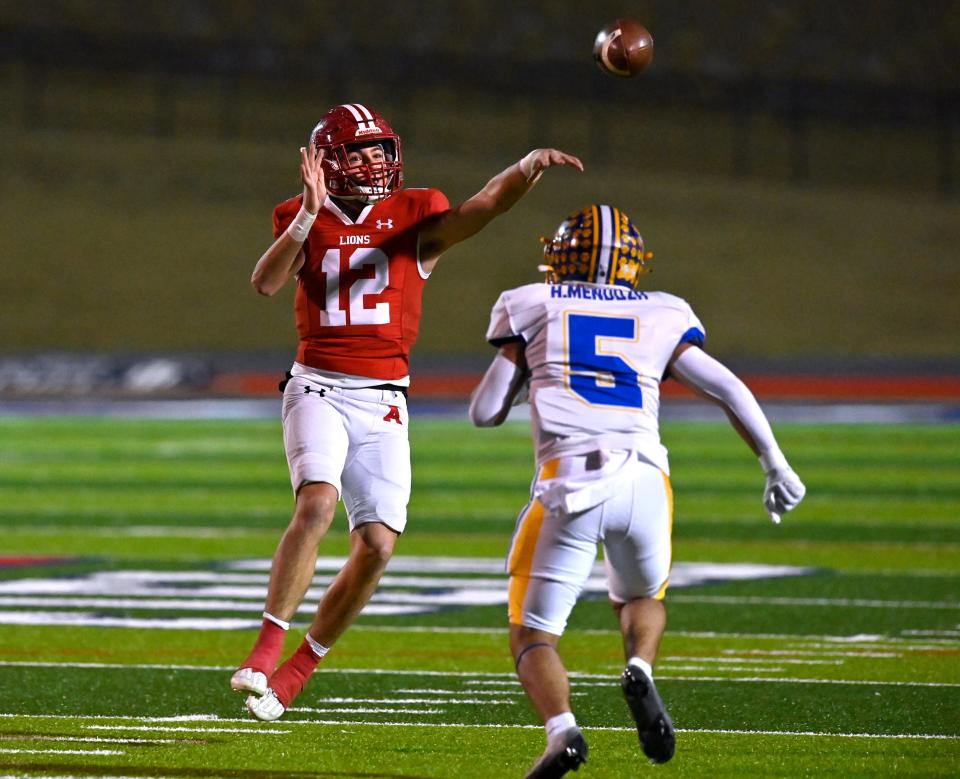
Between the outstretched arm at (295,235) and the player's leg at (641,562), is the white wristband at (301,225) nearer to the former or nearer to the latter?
the outstretched arm at (295,235)

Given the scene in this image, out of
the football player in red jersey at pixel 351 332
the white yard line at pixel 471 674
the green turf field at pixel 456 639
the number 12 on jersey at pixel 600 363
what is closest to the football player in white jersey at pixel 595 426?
the number 12 on jersey at pixel 600 363

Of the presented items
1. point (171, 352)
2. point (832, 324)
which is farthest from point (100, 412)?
point (832, 324)

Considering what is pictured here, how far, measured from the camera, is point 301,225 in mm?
6441

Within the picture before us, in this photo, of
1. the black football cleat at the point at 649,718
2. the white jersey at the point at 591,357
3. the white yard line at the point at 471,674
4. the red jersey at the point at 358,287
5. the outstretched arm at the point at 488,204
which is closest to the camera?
the black football cleat at the point at 649,718

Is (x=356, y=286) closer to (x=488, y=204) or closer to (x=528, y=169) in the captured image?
(x=488, y=204)

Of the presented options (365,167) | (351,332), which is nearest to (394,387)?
(351,332)

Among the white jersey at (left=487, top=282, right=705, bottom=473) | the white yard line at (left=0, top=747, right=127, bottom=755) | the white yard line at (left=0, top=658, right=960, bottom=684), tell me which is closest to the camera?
the white jersey at (left=487, top=282, right=705, bottom=473)

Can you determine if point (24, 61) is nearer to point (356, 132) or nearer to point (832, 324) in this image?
→ point (832, 324)

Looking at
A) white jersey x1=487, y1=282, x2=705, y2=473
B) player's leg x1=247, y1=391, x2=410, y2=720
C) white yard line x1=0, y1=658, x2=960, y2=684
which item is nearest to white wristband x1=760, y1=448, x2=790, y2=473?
white jersey x1=487, y1=282, x2=705, y2=473

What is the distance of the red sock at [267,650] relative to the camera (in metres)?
6.15

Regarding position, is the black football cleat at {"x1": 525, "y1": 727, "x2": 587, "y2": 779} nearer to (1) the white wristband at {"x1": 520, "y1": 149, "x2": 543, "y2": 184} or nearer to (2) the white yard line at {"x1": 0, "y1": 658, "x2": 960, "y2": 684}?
(1) the white wristband at {"x1": 520, "y1": 149, "x2": 543, "y2": 184}

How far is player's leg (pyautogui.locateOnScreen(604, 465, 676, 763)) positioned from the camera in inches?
213

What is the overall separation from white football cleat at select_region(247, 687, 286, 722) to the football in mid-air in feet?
7.98

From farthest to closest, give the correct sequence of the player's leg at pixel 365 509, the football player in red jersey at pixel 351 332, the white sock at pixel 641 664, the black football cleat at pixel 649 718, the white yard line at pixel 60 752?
Answer: 1. the player's leg at pixel 365 509
2. the football player in red jersey at pixel 351 332
3. the white yard line at pixel 60 752
4. the white sock at pixel 641 664
5. the black football cleat at pixel 649 718
